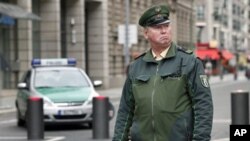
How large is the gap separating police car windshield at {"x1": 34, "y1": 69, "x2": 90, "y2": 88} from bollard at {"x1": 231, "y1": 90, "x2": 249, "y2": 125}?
5.69 metres

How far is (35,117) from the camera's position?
14031mm

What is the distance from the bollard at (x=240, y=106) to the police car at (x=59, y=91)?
15.1 ft

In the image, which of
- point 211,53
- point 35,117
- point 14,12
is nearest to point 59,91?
point 35,117

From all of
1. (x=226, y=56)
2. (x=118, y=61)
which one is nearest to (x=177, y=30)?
(x=118, y=61)

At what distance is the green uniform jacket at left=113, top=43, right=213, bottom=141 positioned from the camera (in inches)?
178

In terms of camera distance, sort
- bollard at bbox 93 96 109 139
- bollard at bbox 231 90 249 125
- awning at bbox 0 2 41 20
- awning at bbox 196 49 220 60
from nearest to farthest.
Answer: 1. bollard at bbox 231 90 249 125
2. bollard at bbox 93 96 109 139
3. awning at bbox 0 2 41 20
4. awning at bbox 196 49 220 60

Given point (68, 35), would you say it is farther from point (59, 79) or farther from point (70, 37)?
point (59, 79)

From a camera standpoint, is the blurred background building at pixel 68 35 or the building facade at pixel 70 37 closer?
the blurred background building at pixel 68 35

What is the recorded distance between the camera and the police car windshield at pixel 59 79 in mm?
17359

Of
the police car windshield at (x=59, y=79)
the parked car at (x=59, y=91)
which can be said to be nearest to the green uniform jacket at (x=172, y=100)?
the parked car at (x=59, y=91)

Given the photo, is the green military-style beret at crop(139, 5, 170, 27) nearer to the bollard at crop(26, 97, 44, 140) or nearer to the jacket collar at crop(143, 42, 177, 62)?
the jacket collar at crop(143, 42, 177, 62)

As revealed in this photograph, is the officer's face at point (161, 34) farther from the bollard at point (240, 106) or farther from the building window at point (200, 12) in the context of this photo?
the building window at point (200, 12)

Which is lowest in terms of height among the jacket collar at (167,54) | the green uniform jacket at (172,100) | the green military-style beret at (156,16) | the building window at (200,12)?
the green uniform jacket at (172,100)

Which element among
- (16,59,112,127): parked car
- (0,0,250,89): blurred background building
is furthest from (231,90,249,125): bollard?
(0,0,250,89): blurred background building
